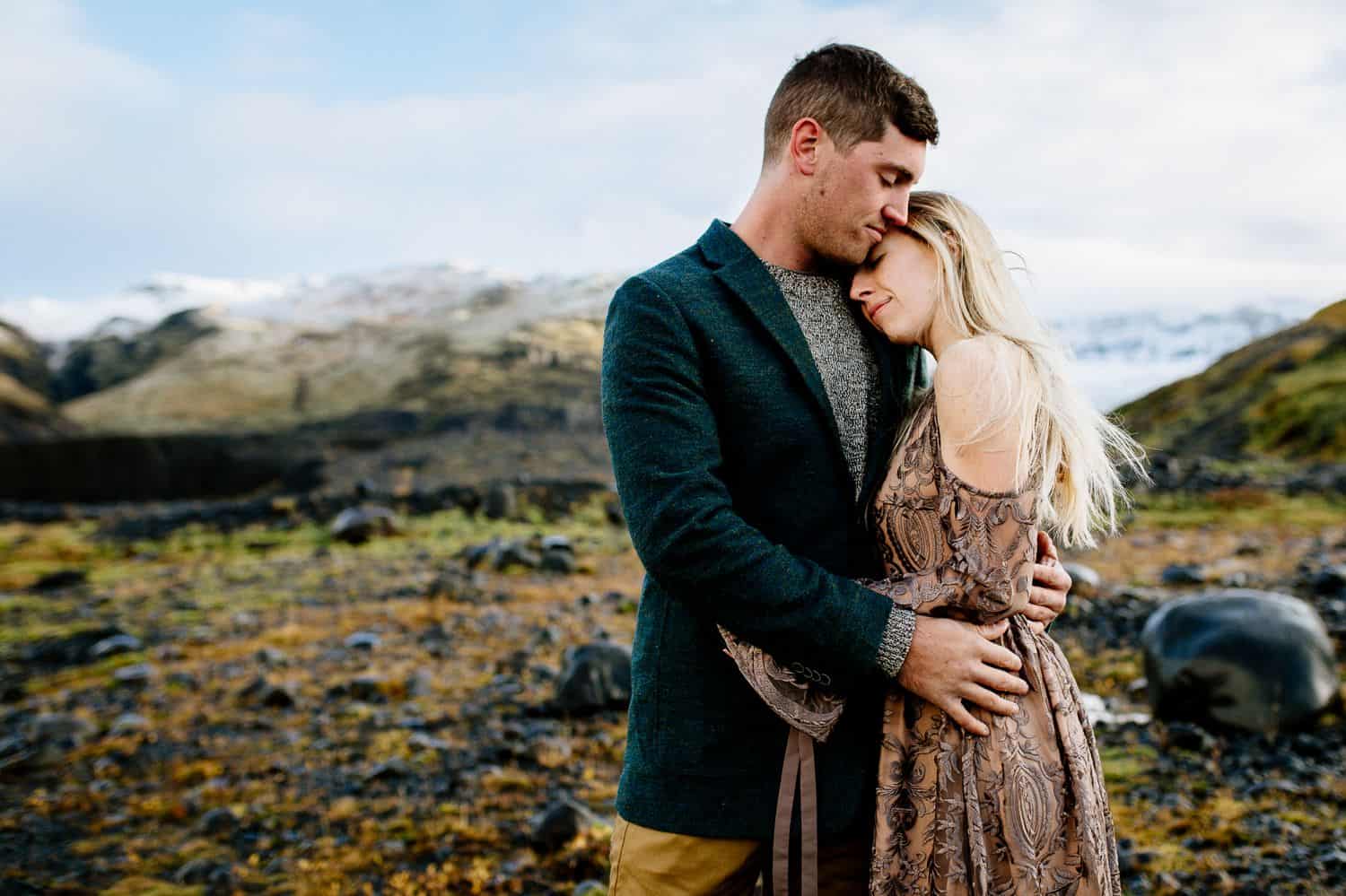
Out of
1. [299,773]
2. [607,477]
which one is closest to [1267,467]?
[607,477]

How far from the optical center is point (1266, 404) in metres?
37.8

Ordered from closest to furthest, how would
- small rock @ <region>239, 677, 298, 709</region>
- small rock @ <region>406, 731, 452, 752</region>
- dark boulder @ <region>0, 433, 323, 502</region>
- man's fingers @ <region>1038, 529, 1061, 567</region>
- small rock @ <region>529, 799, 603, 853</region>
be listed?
1. man's fingers @ <region>1038, 529, 1061, 567</region>
2. small rock @ <region>529, 799, 603, 853</region>
3. small rock @ <region>406, 731, 452, 752</region>
4. small rock @ <region>239, 677, 298, 709</region>
5. dark boulder @ <region>0, 433, 323, 502</region>

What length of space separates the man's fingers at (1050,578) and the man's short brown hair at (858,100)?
1.15 m

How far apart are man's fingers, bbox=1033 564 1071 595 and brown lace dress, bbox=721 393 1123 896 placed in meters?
0.22

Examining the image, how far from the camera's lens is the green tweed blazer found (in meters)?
1.98

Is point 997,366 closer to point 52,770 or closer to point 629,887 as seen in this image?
point 629,887

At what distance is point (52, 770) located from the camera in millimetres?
6805

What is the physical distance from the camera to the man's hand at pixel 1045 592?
234 centimetres

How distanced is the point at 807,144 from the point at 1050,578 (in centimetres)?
128

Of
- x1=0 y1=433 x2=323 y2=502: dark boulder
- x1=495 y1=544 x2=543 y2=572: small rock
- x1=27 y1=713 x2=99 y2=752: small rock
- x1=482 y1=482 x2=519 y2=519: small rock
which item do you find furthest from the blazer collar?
x1=0 y1=433 x2=323 y2=502: dark boulder

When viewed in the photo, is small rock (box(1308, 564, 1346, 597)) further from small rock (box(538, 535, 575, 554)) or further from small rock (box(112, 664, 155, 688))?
small rock (box(112, 664, 155, 688))

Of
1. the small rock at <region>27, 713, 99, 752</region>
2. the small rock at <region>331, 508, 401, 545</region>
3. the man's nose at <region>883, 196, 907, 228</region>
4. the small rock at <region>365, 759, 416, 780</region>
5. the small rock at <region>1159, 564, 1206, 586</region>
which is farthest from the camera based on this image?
the small rock at <region>331, 508, 401, 545</region>

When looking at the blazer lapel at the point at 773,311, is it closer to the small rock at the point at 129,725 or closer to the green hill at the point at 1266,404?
the small rock at the point at 129,725

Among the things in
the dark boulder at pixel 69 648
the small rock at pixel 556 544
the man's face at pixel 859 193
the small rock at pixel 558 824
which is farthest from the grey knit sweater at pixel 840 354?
the small rock at pixel 556 544
